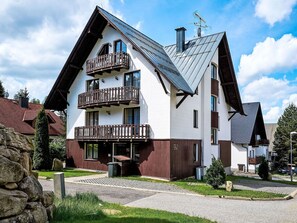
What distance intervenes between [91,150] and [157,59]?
31.3 ft

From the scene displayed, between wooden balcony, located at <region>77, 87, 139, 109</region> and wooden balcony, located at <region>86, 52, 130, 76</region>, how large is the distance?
1701 millimetres

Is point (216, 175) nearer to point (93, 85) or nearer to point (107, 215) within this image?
point (107, 215)

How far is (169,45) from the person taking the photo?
25875mm

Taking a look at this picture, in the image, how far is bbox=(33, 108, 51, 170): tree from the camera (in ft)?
71.9

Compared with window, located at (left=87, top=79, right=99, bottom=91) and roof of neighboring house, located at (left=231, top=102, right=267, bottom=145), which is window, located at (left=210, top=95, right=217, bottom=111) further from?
roof of neighboring house, located at (left=231, top=102, right=267, bottom=145)

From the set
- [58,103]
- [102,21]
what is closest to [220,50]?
[102,21]

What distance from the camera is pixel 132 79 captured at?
2117cm

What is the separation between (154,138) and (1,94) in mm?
39468

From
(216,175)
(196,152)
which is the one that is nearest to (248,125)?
(196,152)

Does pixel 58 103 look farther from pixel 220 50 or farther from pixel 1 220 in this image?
pixel 1 220

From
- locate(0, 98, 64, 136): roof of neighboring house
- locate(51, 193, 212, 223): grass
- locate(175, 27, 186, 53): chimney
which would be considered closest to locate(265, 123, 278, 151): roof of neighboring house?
locate(175, 27, 186, 53): chimney

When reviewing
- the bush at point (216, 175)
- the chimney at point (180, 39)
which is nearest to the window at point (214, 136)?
the chimney at point (180, 39)

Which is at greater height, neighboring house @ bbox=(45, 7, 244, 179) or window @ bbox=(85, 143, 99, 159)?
neighboring house @ bbox=(45, 7, 244, 179)

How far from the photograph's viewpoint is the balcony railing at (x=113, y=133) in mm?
A: 19203
